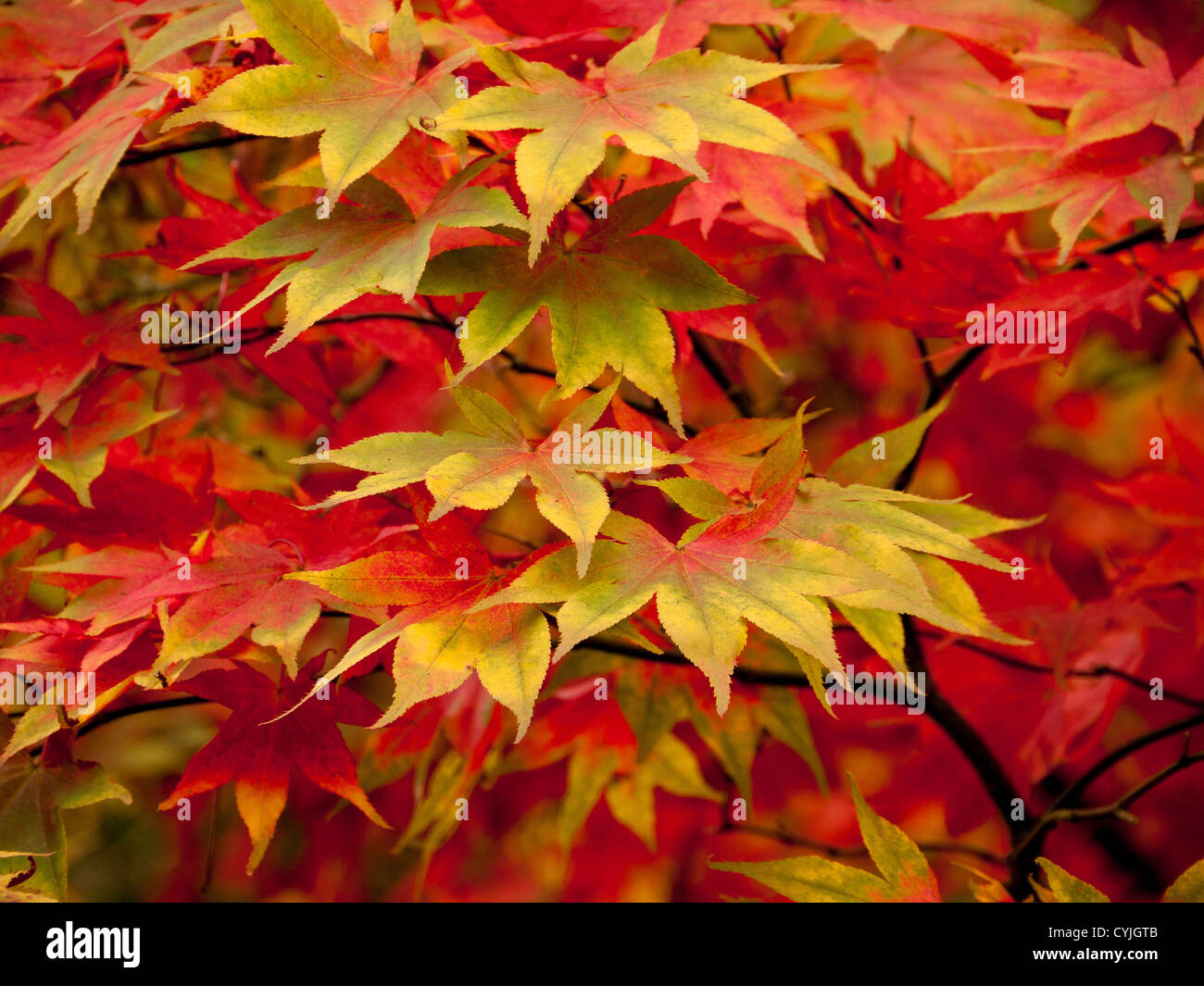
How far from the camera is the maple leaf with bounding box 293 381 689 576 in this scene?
1.96ft

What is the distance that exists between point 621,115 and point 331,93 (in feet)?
0.61

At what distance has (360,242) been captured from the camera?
0.67m

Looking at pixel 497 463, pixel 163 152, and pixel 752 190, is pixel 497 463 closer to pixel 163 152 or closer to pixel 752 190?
pixel 752 190

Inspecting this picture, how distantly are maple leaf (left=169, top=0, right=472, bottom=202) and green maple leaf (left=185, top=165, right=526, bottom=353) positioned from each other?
0.13 ft

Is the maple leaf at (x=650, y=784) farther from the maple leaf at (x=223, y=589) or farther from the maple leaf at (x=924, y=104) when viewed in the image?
the maple leaf at (x=924, y=104)

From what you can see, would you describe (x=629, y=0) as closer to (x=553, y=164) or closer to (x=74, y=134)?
(x=553, y=164)

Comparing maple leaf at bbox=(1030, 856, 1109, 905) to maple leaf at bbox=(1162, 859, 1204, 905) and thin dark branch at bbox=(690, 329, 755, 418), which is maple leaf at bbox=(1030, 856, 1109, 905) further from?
thin dark branch at bbox=(690, 329, 755, 418)

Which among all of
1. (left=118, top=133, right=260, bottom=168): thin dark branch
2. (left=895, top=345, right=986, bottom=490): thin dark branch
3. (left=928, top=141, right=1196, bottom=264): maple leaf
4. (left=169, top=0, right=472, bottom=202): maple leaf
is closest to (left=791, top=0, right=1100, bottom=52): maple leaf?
(left=928, top=141, right=1196, bottom=264): maple leaf

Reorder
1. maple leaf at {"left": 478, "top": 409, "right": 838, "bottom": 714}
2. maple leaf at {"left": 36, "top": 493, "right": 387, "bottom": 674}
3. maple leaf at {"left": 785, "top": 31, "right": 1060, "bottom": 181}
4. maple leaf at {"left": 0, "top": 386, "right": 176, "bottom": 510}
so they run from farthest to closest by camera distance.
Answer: maple leaf at {"left": 785, "top": 31, "right": 1060, "bottom": 181} < maple leaf at {"left": 0, "top": 386, "right": 176, "bottom": 510} < maple leaf at {"left": 36, "top": 493, "right": 387, "bottom": 674} < maple leaf at {"left": 478, "top": 409, "right": 838, "bottom": 714}

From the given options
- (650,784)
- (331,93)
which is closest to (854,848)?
(650,784)

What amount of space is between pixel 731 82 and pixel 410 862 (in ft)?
5.58

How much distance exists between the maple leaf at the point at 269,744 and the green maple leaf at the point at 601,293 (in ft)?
0.93

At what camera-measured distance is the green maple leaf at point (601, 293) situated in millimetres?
661
